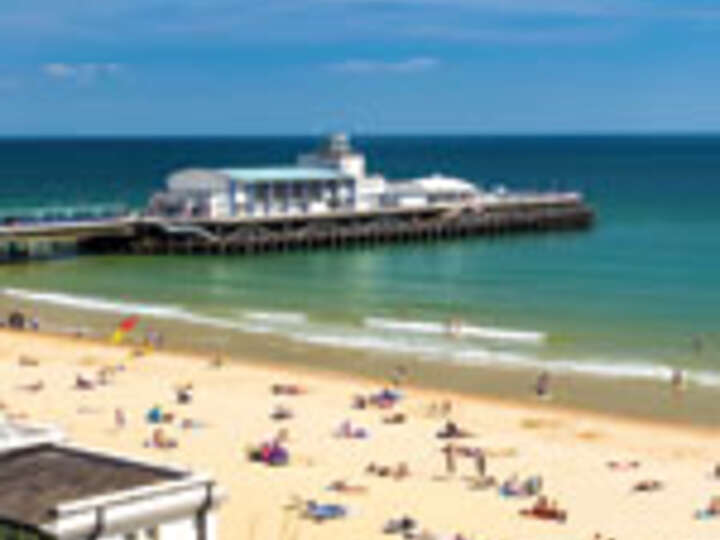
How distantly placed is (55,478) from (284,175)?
62542 millimetres

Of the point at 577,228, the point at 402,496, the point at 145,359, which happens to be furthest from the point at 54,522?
the point at 577,228

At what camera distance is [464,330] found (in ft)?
148

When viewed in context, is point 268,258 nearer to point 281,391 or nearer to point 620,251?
point 620,251

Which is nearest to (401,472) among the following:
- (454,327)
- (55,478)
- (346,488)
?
(346,488)

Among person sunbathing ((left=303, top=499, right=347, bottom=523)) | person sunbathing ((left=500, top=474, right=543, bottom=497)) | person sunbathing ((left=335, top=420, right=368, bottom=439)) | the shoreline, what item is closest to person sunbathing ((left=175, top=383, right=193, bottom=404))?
the shoreline

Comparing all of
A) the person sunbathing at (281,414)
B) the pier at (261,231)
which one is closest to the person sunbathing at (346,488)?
the person sunbathing at (281,414)

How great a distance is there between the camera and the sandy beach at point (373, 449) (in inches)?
914

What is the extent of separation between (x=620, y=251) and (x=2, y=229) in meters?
33.2

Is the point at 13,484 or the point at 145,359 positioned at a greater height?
the point at 13,484

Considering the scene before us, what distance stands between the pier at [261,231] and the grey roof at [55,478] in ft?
173

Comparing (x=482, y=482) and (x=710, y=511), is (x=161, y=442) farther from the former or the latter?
(x=710, y=511)

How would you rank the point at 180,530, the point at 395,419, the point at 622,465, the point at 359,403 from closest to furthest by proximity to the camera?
the point at 180,530
the point at 622,465
the point at 395,419
the point at 359,403

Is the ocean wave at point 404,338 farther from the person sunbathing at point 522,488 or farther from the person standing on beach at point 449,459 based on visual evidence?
the person sunbathing at point 522,488

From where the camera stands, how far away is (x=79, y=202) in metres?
108
